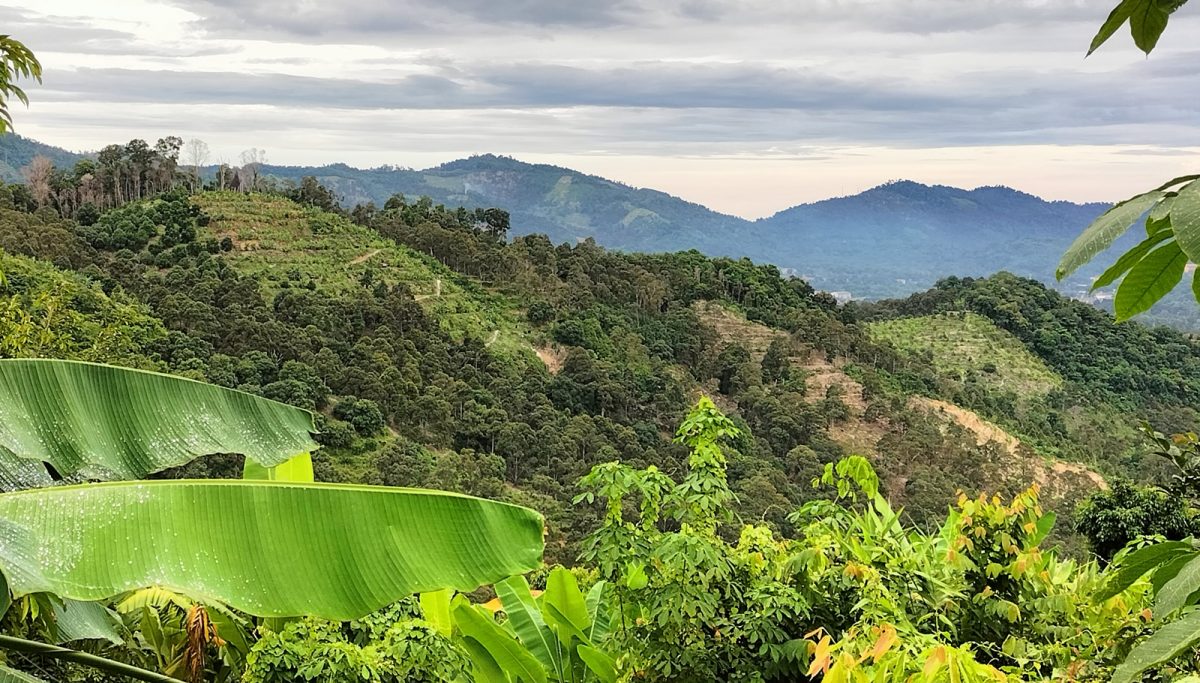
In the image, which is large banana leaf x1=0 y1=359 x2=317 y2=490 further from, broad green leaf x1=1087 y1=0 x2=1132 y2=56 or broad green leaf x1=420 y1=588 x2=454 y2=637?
broad green leaf x1=420 y1=588 x2=454 y2=637

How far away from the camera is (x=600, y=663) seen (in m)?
3.39

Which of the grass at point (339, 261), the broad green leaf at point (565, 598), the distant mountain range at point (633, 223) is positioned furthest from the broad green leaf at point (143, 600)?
the distant mountain range at point (633, 223)

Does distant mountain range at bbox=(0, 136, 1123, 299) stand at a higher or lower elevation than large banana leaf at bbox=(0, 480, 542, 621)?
higher

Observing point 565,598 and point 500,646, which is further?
point 565,598

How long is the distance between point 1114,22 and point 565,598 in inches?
131

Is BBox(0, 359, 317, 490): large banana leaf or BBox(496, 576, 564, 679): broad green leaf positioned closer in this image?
BBox(0, 359, 317, 490): large banana leaf

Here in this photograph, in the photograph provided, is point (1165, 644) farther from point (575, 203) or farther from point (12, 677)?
point (575, 203)

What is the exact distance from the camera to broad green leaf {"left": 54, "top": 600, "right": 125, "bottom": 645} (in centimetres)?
146

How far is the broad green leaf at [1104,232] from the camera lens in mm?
600

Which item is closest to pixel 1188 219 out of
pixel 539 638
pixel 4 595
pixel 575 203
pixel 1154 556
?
pixel 1154 556

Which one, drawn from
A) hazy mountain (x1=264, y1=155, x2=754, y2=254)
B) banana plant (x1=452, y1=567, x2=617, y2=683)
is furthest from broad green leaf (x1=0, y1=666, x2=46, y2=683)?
hazy mountain (x1=264, y1=155, x2=754, y2=254)

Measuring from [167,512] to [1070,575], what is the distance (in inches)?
156

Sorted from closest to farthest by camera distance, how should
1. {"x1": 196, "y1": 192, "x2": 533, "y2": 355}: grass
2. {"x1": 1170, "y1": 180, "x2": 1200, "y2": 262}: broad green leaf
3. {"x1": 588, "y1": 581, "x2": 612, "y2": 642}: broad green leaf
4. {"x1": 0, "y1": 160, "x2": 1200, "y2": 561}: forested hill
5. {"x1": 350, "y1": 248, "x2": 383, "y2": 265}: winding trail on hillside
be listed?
{"x1": 1170, "y1": 180, "x2": 1200, "y2": 262}: broad green leaf
{"x1": 588, "y1": 581, "x2": 612, "y2": 642}: broad green leaf
{"x1": 0, "y1": 160, "x2": 1200, "y2": 561}: forested hill
{"x1": 196, "y1": 192, "x2": 533, "y2": 355}: grass
{"x1": 350, "y1": 248, "x2": 383, "y2": 265}: winding trail on hillside

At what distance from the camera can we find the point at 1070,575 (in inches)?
147
